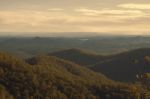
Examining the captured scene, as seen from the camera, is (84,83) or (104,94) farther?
(84,83)

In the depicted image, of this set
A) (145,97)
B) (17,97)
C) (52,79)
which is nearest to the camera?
(145,97)

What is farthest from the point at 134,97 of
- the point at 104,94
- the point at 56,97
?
the point at 56,97

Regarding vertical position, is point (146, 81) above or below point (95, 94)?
above

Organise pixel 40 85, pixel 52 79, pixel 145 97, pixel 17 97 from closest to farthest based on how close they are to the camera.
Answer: pixel 145 97 → pixel 17 97 → pixel 40 85 → pixel 52 79

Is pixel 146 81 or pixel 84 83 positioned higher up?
pixel 146 81

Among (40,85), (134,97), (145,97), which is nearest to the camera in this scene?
(145,97)

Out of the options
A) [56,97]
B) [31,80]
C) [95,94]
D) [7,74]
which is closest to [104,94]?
[95,94]

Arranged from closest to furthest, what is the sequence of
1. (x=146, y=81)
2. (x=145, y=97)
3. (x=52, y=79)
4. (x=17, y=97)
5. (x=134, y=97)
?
(x=146, y=81) < (x=145, y=97) < (x=134, y=97) < (x=17, y=97) < (x=52, y=79)

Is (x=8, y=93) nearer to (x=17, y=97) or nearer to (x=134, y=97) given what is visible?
(x=17, y=97)

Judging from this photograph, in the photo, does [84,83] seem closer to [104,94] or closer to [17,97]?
[104,94]
